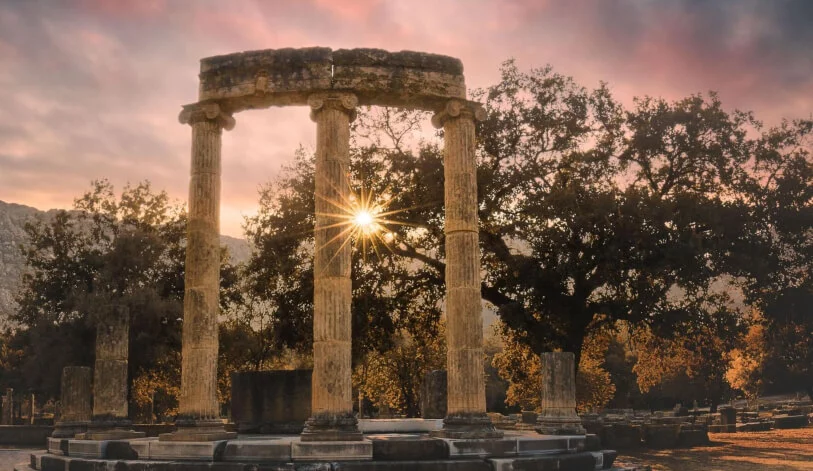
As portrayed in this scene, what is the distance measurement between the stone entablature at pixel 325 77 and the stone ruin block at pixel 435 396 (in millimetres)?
11814

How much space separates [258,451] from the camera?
51.1 feet

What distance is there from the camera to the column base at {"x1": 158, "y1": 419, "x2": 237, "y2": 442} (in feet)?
55.8

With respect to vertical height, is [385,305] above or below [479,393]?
above

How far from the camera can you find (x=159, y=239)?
38531 mm

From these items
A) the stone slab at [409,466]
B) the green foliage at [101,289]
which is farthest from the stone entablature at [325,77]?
the green foliage at [101,289]

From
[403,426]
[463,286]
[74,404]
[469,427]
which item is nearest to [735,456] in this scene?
[403,426]

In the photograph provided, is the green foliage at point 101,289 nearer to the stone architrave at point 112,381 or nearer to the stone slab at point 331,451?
the stone architrave at point 112,381

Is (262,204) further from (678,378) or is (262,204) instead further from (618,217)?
(678,378)

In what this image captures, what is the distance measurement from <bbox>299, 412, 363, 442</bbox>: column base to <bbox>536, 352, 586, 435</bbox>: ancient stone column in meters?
8.44

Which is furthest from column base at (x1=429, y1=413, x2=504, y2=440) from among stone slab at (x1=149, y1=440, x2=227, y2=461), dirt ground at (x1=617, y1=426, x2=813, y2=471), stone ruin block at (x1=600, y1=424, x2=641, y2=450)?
stone ruin block at (x1=600, y1=424, x2=641, y2=450)

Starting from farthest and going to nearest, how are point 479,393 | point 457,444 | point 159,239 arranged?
1. point 159,239
2. point 479,393
3. point 457,444

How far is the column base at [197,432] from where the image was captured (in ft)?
55.8

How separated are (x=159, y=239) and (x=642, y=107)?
23.7 metres

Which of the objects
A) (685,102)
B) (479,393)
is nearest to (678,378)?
(685,102)
